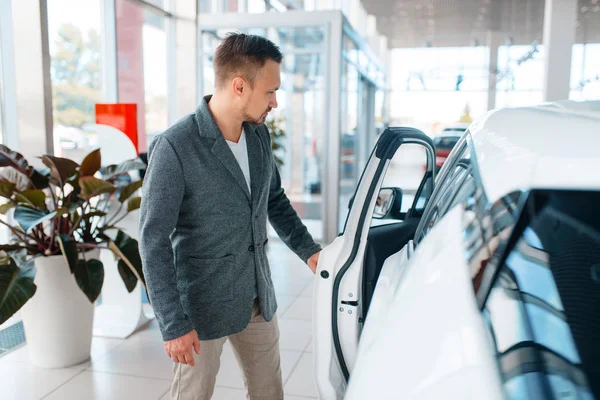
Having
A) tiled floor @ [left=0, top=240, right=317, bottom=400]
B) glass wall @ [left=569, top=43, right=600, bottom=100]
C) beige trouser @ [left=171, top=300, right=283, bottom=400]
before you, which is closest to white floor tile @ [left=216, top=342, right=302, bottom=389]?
tiled floor @ [left=0, top=240, right=317, bottom=400]

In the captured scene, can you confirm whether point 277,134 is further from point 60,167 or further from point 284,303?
point 60,167

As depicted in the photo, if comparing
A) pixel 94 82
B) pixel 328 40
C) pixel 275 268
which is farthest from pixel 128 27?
pixel 275 268

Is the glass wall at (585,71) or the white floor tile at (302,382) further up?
the glass wall at (585,71)

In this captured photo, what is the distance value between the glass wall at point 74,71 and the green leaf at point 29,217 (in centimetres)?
135

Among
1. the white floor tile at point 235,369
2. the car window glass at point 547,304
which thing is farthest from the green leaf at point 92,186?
the car window glass at point 547,304

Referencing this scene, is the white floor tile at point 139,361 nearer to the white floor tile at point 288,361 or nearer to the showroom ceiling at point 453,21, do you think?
the white floor tile at point 288,361

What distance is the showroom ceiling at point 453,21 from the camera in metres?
8.54

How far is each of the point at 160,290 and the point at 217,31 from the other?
17.9 ft

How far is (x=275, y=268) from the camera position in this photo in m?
5.16

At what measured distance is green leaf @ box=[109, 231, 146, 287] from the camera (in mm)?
2799

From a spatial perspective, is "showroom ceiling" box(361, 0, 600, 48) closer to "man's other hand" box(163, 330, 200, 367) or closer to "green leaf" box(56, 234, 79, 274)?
"green leaf" box(56, 234, 79, 274)

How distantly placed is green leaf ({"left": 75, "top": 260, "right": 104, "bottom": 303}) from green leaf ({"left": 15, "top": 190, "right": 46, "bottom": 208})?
338 millimetres

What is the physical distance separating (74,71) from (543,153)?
4.22m

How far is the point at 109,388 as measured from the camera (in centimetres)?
273
